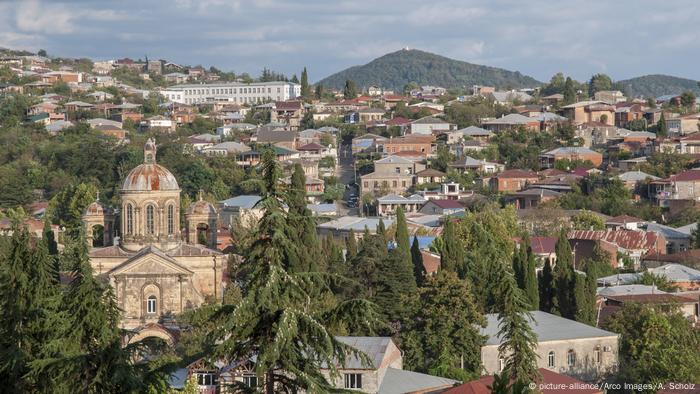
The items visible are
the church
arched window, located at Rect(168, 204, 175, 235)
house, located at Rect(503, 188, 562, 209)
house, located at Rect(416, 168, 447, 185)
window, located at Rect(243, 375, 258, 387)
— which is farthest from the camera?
house, located at Rect(416, 168, 447, 185)

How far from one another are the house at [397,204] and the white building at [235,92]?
6297 cm

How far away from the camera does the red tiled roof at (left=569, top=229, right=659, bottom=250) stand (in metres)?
61.4

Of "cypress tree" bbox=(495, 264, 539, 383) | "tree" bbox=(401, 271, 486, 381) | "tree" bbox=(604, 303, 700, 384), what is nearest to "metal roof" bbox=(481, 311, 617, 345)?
"tree" bbox=(401, 271, 486, 381)

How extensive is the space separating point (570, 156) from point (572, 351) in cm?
5298

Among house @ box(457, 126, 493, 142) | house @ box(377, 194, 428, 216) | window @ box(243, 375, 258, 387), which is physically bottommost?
house @ box(377, 194, 428, 216)

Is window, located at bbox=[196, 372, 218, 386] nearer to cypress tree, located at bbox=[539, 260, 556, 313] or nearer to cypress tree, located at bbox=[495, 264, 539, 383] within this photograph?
cypress tree, located at bbox=[495, 264, 539, 383]

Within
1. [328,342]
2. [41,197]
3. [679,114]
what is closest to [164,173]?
[328,342]

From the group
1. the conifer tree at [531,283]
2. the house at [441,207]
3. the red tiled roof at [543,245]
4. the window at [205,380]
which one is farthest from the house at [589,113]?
the window at [205,380]

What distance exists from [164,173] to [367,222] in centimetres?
2307

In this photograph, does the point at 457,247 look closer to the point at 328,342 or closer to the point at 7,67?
the point at 328,342

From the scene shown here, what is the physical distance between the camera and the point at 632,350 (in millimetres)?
37281

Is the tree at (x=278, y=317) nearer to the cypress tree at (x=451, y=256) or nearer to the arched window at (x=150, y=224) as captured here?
the arched window at (x=150, y=224)

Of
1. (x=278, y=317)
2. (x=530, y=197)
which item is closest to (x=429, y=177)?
(x=530, y=197)

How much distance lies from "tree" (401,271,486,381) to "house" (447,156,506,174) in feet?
159
